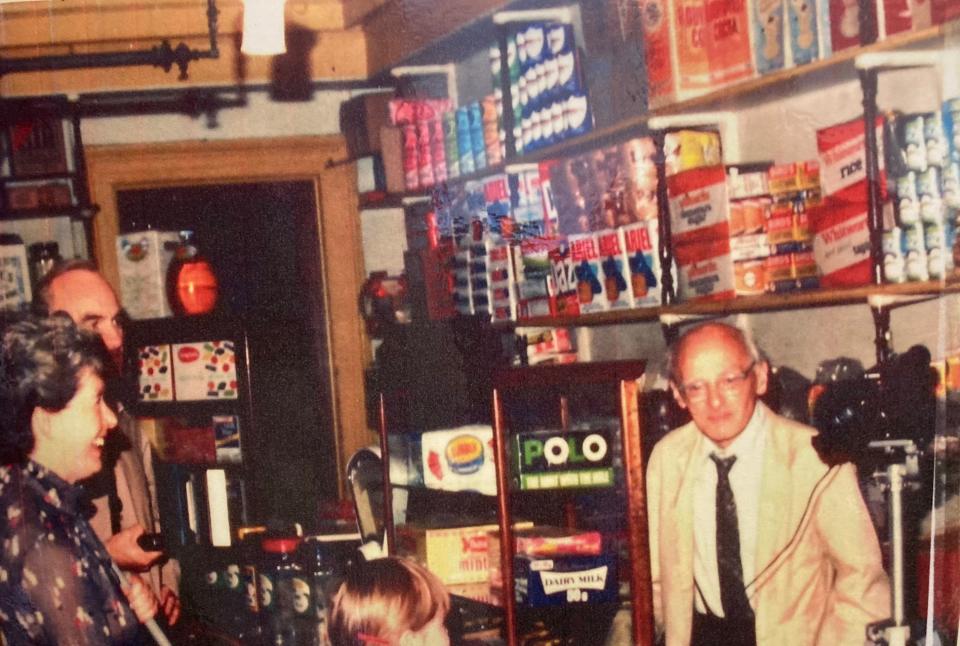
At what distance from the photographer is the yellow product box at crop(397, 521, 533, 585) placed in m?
2.49

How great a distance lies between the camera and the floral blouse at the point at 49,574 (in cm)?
→ 221

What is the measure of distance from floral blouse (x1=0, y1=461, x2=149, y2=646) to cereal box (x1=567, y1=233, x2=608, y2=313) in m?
1.20

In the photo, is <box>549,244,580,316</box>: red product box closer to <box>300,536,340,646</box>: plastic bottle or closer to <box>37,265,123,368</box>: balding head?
<box>300,536,340,646</box>: plastic bottle

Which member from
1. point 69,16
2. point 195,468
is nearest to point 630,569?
point 195,468

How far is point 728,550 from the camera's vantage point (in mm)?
2379

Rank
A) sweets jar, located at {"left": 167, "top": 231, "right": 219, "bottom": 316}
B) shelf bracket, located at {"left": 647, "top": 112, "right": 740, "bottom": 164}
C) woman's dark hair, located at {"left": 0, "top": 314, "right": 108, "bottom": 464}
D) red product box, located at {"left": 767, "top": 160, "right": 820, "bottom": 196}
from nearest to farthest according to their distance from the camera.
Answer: red product box, located at {"left": 767, "top": 160, "right": 820, "bottom": 196} → woman's dark hair, located at {"left": 0, "top": 314, "right": 108, "bottom": 464} → shelf bracket, located at {"left": 647, "top": 112, "right": 740, "bottom": 164} → sweets jar, located at {"left": 167, "top": 231, "right": 219, "bottom": 316}

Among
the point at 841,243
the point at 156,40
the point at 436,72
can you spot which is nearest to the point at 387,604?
the point at 841,243

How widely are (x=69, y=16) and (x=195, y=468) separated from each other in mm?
1132

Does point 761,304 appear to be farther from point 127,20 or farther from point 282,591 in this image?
point 127,20

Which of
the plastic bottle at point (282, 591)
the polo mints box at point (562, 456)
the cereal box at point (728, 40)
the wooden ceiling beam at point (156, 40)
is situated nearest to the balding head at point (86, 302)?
the wooden ceiling beam at point (156, 40)

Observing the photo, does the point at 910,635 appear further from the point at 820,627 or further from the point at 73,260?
the point at 73,260

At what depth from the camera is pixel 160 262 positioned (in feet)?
9.02

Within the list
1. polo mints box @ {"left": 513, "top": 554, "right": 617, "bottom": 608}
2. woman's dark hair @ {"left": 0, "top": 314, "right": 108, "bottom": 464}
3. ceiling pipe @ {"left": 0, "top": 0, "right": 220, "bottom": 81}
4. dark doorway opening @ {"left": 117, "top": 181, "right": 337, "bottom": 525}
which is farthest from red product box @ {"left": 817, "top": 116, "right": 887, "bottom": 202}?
woman's dark hair @ {"left": 0, "top": 314, "right": 108, "bottom": 464}

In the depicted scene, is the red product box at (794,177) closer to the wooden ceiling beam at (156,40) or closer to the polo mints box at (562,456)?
the polo mints box at (562,456)
